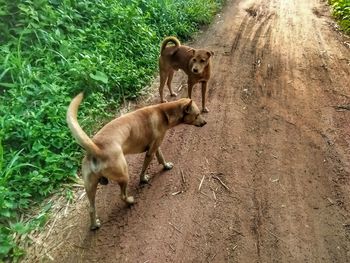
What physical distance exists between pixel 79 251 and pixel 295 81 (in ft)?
18.8

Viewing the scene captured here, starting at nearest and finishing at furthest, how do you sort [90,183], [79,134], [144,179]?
[79,134], [90,183], [144,179]

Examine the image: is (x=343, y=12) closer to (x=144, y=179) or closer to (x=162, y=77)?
(x=162, y=77)

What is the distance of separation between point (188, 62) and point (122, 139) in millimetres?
2674

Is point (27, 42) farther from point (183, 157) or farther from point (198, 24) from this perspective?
point (198, 24)

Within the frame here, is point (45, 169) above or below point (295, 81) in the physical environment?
above

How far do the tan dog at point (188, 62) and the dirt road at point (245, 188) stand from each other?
0.68 metres

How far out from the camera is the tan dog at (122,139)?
3.85 metres

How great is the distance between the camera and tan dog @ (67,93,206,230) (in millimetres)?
3852

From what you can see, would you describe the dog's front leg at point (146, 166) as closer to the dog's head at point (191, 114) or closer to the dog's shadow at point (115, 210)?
the dog's shadow at point (115, 210)

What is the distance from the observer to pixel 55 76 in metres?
6.14

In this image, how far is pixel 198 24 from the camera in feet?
34.6

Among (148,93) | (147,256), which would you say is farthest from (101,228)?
(148,93)

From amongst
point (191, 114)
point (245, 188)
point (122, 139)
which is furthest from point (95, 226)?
point (245, 188)

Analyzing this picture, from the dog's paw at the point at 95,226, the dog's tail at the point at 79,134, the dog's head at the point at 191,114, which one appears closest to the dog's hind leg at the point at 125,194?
the dog's paw at the point at 95,226
